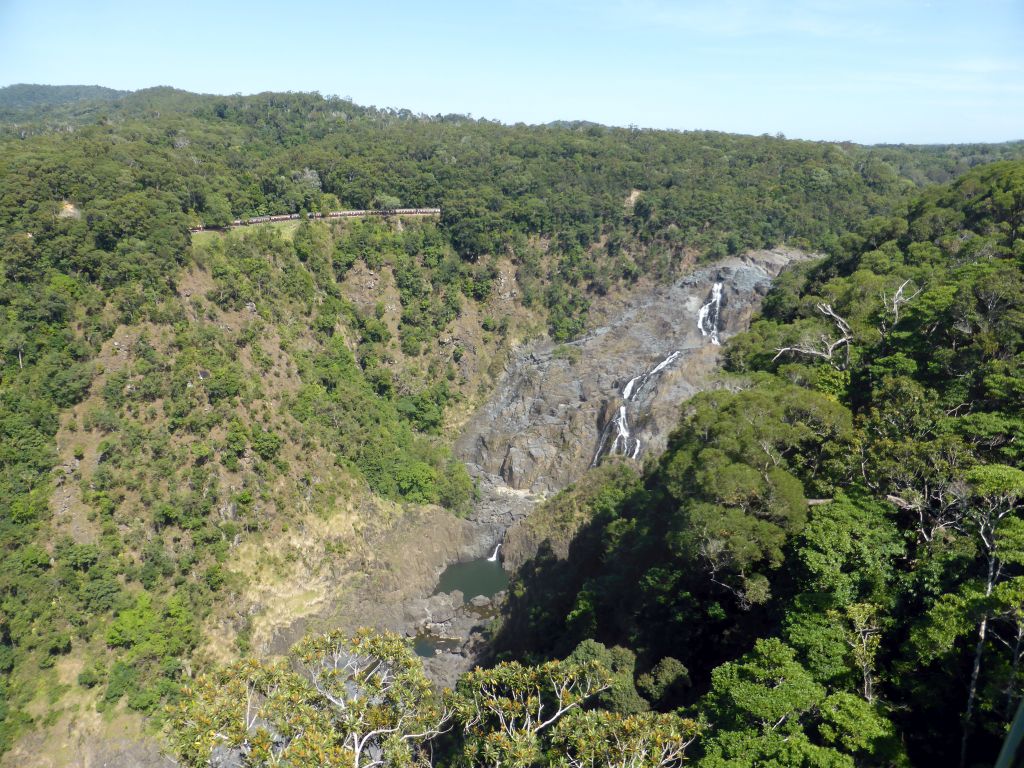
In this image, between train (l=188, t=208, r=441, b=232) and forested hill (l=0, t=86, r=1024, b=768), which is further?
train (l=188, t=208, r=441, b=232)

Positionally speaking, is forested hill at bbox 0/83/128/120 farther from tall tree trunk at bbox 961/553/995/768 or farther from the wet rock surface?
tall tree trunk at bbox 961/553/995/768

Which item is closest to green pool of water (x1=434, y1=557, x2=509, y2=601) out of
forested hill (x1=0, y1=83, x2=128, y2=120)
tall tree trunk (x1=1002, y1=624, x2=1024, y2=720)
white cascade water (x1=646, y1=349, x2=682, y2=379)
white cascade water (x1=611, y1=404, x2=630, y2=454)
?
white cascade water (x1=611, y1=404, x2=630, y2=454)

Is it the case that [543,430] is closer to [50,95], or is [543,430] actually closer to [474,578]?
[474,578]

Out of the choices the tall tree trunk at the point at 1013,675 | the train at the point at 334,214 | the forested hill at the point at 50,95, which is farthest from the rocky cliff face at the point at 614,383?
the forested hill at the point at 50,95

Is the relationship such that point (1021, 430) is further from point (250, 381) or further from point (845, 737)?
point (250, 381)

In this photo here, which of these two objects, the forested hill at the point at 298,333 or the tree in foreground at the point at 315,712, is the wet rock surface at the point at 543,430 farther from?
the tree in foreground at the point at 315,712

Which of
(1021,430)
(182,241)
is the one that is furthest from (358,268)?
(1021,430)
